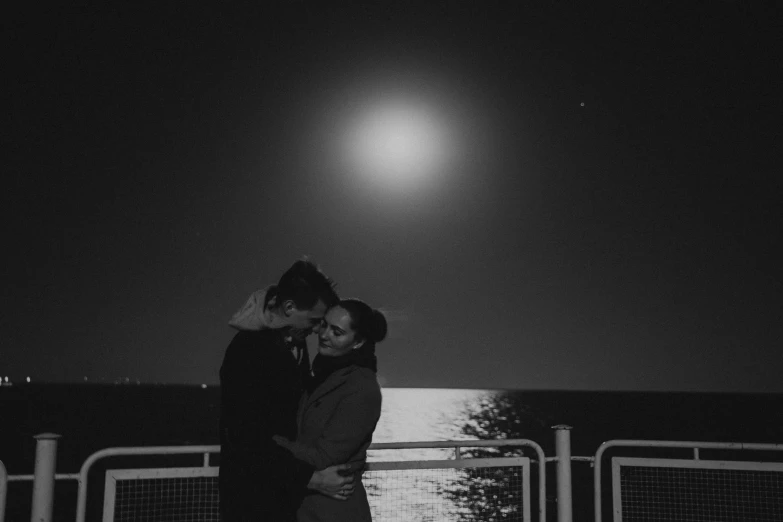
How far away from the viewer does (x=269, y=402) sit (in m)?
3.24

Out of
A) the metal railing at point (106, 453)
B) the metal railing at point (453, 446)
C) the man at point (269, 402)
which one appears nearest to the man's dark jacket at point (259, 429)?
the man at point (269, 402)

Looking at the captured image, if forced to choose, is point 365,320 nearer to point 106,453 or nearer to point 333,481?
point 333,481

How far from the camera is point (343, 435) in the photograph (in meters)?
3.21

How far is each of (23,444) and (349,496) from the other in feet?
272

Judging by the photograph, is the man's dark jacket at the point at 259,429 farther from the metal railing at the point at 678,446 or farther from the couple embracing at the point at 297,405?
the metal railing at the point at 678,446

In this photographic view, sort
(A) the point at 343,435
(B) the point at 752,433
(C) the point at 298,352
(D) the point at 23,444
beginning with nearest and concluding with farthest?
(A) the point at 343,435 < (C) the point at 298,352 < (D) the point at 23,444 < (B) the point at 752,433

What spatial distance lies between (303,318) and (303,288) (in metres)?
0.15

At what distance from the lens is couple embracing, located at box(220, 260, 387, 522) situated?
3201 mm

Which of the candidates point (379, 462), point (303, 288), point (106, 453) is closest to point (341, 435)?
point (303, 288)

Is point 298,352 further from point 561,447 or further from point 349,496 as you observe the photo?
point 561,447

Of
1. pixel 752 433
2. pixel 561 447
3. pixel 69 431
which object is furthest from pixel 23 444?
pixel 752 433

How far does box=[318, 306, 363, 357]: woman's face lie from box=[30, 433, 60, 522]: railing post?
204cm

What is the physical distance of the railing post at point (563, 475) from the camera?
5551 millimetres

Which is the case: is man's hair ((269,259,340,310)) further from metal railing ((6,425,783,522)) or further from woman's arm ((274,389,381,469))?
metal railing ((6,425,783,522))
